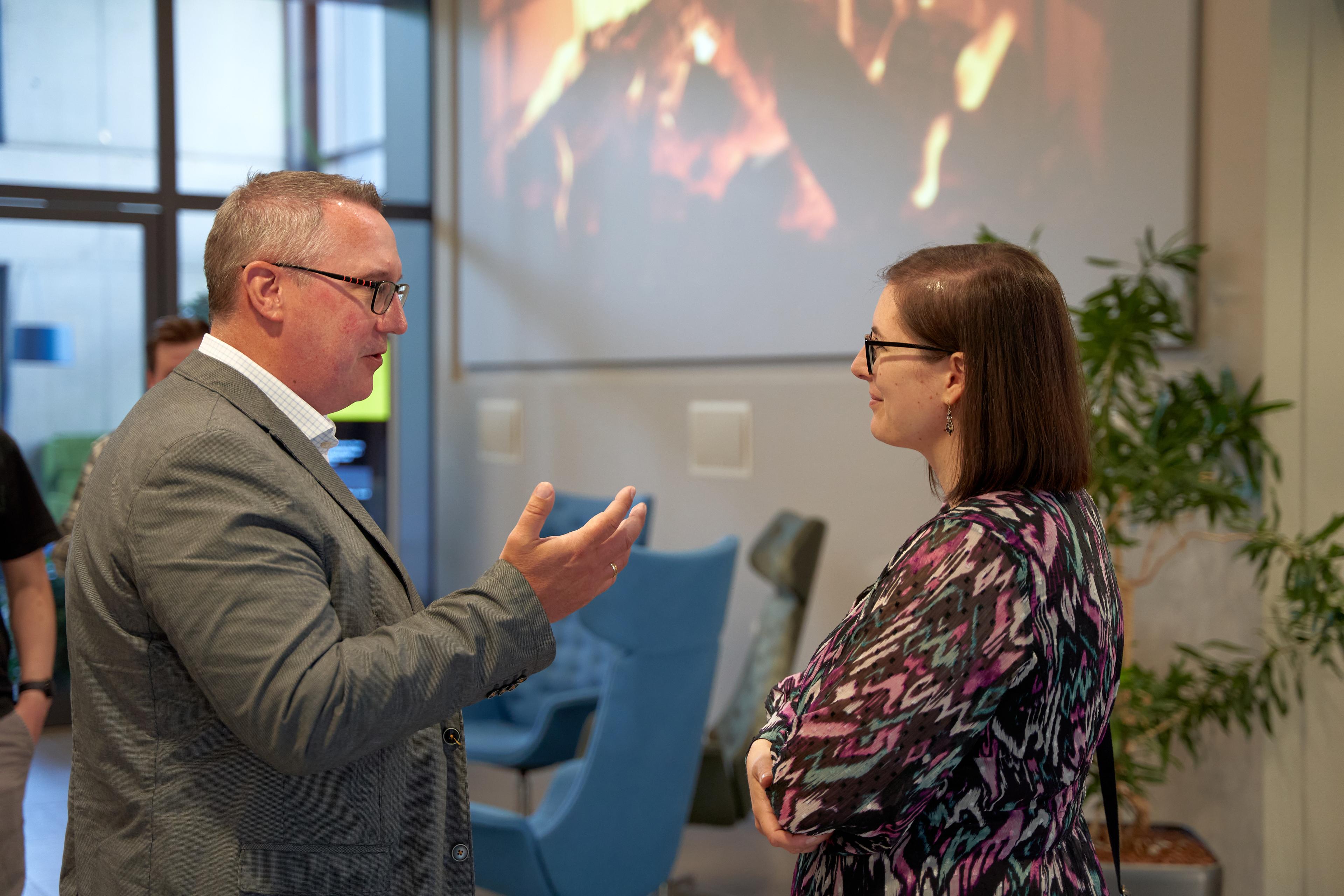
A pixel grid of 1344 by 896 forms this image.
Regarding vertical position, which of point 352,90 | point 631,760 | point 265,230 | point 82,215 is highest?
point 352,90

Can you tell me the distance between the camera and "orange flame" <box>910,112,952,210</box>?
12.2 ft

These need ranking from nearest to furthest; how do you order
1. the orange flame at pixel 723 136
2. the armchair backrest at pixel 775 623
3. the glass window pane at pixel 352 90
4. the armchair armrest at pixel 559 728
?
1. the armchair backrest at pixel 775 623
2. the armchair armrest at pixel 559 728
3. the orange flame at pixel 723 136
4. the glass window pane at pixel 352 90

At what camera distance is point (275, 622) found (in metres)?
1.18

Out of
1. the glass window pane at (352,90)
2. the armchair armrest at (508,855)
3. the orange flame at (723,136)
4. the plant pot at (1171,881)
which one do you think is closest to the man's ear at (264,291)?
the armchair armrest at (508,855)

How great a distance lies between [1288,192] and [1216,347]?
16.5 inches

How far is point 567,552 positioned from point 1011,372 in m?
0.58

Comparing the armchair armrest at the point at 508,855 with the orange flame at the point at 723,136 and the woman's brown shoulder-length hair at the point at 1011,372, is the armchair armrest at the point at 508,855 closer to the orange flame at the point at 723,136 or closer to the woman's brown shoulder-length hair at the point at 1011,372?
the woman's brown shoulder-length hair at the point at 1011,372

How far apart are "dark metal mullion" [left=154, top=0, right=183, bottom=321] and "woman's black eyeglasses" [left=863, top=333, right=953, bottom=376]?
540 centimetres

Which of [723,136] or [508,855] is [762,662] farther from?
[723,136]

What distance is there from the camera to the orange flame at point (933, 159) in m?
3.71

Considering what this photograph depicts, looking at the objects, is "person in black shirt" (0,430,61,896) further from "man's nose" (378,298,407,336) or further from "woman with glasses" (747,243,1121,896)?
"woman with glasses" (747,243,1121,896)

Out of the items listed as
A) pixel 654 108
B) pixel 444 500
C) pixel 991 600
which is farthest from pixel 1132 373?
pixel 444 500

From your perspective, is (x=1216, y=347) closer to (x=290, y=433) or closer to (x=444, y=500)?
(x=290, y=433)

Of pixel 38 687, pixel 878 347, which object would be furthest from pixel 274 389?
pixel 38 687
